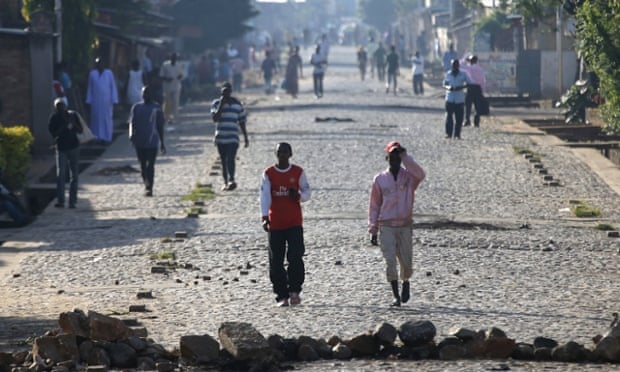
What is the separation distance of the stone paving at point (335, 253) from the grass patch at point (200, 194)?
205 millimetres

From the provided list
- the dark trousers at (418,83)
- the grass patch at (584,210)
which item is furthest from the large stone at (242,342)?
the dark trousers at (418,83)

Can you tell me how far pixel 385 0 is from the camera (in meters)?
163

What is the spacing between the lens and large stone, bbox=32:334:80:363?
9.91 meters

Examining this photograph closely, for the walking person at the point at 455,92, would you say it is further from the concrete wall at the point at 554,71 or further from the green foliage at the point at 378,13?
the green foliage at the point at 378,13

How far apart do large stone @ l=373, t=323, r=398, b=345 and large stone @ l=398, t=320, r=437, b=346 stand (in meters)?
0.06

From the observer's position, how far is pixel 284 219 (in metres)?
12.7

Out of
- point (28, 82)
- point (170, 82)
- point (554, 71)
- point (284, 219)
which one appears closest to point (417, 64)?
point (554, 71)

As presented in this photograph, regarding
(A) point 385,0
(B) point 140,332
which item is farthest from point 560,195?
(A) point 385,0

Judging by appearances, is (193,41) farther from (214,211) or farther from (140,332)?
(140,332)

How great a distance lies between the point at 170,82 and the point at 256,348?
2711 centimetres

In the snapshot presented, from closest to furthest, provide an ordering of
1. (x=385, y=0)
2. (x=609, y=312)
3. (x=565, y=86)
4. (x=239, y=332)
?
(x=239, y=332), (x=609, y=312), (x=565, y=86), (x=385, y=0)

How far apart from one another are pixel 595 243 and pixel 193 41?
176 feet

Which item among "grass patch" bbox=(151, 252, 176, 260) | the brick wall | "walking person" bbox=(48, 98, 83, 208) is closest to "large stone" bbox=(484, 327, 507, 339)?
"grass patch" bbox=(151, 252, 176, 260)

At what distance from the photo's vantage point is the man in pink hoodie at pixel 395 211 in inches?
489
